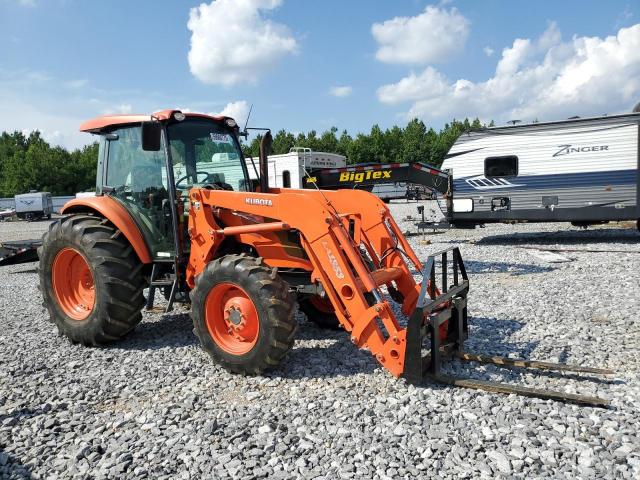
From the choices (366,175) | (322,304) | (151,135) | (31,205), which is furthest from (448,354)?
(31,205)

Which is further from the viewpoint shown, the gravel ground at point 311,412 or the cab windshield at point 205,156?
the cab windshield at point 205,156

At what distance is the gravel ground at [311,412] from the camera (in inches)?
132

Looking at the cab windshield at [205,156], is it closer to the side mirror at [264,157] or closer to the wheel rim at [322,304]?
the side mirror at [264,157]

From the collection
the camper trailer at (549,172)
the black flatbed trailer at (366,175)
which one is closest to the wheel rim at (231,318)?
the black flatbed trailer at (366,175)

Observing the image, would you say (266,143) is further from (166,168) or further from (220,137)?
(166,168)

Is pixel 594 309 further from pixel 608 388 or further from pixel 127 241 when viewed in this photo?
pixel 127 241

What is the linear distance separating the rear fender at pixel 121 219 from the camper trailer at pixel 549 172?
10.6 meters

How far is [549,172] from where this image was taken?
13648 mm

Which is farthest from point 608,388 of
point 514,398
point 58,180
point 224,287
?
point 58,180

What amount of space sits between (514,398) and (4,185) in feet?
211

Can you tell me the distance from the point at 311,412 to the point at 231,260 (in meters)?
1.61

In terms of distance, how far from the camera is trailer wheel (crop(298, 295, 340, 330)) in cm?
621

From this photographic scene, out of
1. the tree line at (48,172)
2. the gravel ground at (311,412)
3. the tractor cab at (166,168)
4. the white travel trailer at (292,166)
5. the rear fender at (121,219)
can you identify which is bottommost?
the gravel ground at (311,412)

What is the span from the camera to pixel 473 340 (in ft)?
18.6
